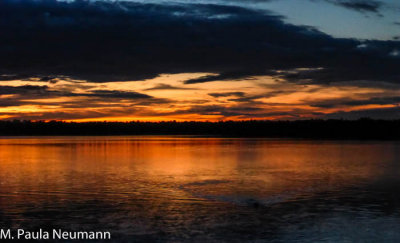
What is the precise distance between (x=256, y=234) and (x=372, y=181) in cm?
1865

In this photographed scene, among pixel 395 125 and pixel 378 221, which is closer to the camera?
pixel 378 221

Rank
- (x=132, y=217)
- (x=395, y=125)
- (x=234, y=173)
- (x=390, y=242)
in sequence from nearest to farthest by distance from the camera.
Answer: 1. (x=390, y=242)
2. (x=132, y=217)
3. (x=234, y=173)
4. (x=395, y=125)

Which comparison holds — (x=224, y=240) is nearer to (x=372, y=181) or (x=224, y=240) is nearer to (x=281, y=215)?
(x=281, y=215)

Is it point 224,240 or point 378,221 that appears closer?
point 224,240

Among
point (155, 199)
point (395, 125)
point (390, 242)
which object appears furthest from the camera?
point (395, 125)

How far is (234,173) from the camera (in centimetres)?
3822

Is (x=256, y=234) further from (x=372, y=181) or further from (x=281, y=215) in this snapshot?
(x=372, y=181)

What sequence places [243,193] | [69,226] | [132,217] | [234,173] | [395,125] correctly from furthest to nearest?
[395,125] → [234,173] → [243,193] → [132,217] → [69,226]

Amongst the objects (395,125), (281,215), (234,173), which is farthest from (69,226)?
(395,125)

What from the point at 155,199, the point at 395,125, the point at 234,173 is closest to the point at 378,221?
the point at 155,199

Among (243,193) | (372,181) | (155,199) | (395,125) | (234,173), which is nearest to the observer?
(155,199)

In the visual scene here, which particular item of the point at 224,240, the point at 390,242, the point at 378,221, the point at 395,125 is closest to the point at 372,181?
the point at 378,221

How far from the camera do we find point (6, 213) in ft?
67.3

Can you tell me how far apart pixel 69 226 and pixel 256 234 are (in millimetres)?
6942
